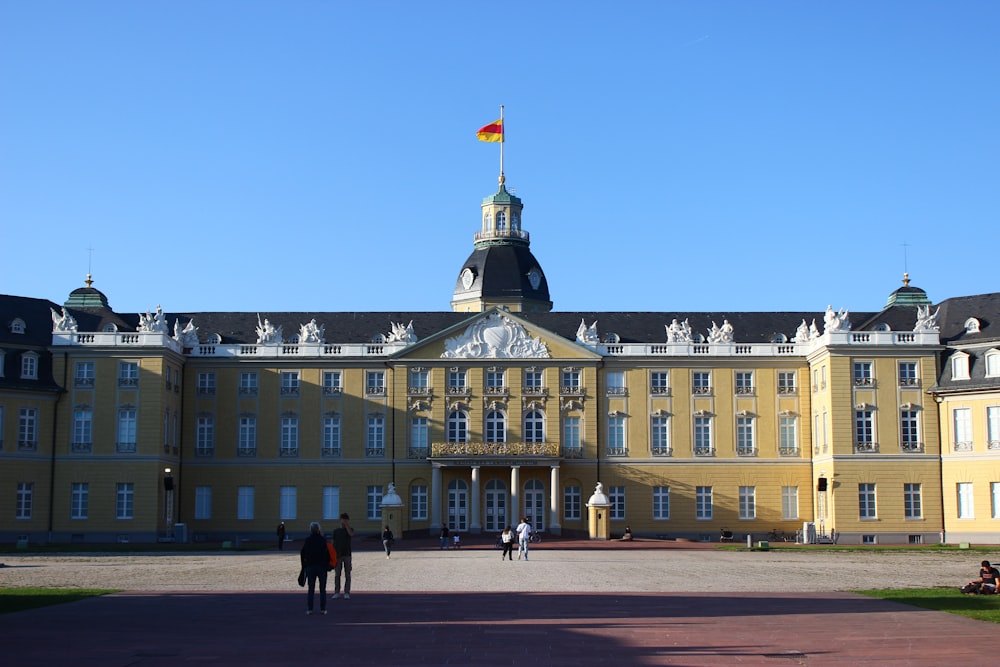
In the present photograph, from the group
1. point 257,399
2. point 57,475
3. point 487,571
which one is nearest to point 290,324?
point 257,399

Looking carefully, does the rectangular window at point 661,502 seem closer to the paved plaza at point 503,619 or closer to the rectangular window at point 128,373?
the rectangular window at point 128,373

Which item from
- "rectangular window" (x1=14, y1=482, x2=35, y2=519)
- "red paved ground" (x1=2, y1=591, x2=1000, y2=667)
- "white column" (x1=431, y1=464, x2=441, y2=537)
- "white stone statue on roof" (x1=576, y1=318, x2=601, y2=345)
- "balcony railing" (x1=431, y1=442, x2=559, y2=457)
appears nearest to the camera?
"red paved ground" (x1=2, y1=591, x2=1000, y2=667)

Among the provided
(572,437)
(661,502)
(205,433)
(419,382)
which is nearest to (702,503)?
(661,502)

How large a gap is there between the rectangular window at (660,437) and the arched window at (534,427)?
603cm

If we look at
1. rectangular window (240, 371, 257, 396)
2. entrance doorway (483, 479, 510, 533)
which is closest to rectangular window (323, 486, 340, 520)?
rectangular window (240, 371, 257, 396)

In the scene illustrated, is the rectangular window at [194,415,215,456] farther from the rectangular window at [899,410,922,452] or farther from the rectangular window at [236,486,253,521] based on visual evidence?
the rectangular window at [899,410,922,452]

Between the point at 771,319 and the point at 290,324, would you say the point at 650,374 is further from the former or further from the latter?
the point at 290,324

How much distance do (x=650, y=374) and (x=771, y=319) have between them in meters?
8.49

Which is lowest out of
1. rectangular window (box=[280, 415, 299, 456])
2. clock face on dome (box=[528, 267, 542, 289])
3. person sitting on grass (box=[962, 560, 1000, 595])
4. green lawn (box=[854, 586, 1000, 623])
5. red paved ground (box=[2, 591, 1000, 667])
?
red paved ground (box=[2, 591, 1000, 667])

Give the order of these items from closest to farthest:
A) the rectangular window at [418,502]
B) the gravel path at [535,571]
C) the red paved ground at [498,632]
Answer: the red paved ground at [498,632] → the gravel path at [535,571] → the rectangular window at [418,502]

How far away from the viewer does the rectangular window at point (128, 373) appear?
70812 millimetres

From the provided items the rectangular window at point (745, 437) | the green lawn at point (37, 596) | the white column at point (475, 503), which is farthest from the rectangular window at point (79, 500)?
the green lawn at point (37, 596)

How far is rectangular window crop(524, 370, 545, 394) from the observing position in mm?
75375

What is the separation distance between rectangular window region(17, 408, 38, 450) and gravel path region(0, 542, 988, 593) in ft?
52.1
